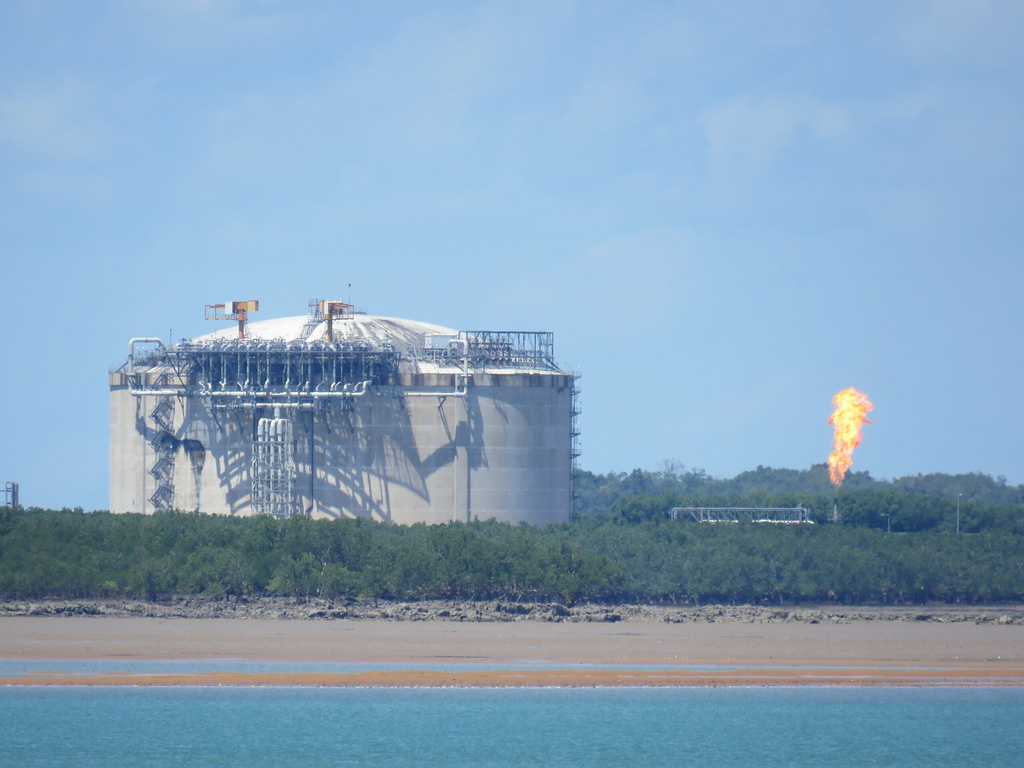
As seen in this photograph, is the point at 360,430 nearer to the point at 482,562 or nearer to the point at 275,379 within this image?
the point at 275,379

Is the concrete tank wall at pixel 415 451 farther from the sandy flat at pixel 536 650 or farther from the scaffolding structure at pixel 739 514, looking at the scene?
the sandy flat at pixel 536 650

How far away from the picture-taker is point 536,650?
147 feet

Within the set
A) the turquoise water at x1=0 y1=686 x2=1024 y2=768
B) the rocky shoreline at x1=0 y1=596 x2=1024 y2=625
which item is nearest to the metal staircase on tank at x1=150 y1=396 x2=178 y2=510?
the rocky shoreline at x1=0 y1=596 x2=1024 y2=625

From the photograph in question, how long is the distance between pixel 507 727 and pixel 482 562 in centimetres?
1879

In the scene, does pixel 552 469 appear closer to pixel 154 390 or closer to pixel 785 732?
pixel 154 390

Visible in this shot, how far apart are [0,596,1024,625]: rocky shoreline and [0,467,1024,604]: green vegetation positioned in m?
0.86

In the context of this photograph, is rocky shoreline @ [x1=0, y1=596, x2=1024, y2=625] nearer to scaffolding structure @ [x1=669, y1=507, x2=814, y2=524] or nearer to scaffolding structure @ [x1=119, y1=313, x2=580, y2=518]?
scaffolding structure @ [x1=119, y1=313, x2=580, y2=518]

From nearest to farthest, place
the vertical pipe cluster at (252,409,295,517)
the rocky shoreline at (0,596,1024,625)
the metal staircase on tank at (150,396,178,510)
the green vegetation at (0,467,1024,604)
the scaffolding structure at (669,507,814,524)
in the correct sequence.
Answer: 1. the rocky shoreline at (0,596,1024,625)
2. the green vegetation at (0,467,1024,604)
3. the vertical pipe cluster at (252,409,295,517)
4. the metal staircase on tank at (150,396,178,510)
5. the scaffolding structure at (669,507,814,524)

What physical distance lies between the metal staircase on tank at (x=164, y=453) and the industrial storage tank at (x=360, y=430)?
40 cm

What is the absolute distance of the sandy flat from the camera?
40.4 metres

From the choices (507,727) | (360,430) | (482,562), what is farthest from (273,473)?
(507,727)

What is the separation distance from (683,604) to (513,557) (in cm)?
769

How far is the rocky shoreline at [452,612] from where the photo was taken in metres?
51.2

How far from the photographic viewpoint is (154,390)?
76.8 metres
